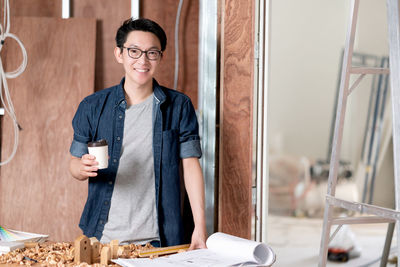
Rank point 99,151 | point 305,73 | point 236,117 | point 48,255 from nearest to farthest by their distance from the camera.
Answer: point 48,255
point 99,151
point 236,117
point 305,73

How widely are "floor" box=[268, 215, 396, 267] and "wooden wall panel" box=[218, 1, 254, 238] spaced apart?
166 cm

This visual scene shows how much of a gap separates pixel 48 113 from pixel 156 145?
0.99m

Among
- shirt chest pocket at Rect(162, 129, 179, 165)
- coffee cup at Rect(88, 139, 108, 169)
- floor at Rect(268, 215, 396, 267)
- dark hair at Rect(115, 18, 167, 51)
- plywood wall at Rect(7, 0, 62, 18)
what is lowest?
floor at Rect(268, 215, 396, 267)

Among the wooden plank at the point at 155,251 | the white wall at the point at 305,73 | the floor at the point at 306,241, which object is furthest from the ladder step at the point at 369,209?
the white wall at the point at 305,73

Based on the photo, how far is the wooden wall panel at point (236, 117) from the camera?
227 cm

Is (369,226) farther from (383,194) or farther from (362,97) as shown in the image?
(362,97)

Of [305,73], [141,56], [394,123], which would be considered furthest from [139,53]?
[305,73]

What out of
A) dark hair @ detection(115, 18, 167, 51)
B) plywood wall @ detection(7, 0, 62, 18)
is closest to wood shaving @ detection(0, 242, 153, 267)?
dark hair @ detection(115, 18, 167, 51)

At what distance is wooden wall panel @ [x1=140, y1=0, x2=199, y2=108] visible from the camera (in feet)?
8.50

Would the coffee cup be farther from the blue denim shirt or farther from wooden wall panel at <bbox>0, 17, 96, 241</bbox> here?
wooden wall panel at <bbox>0, 17, 96, 241</bbox>

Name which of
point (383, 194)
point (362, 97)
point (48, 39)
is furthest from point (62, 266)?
point (362, 97)

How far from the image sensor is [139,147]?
1.86 meters

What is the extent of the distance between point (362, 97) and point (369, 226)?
5.23ft

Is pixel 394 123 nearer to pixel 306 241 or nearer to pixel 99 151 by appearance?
pixel 99 151
